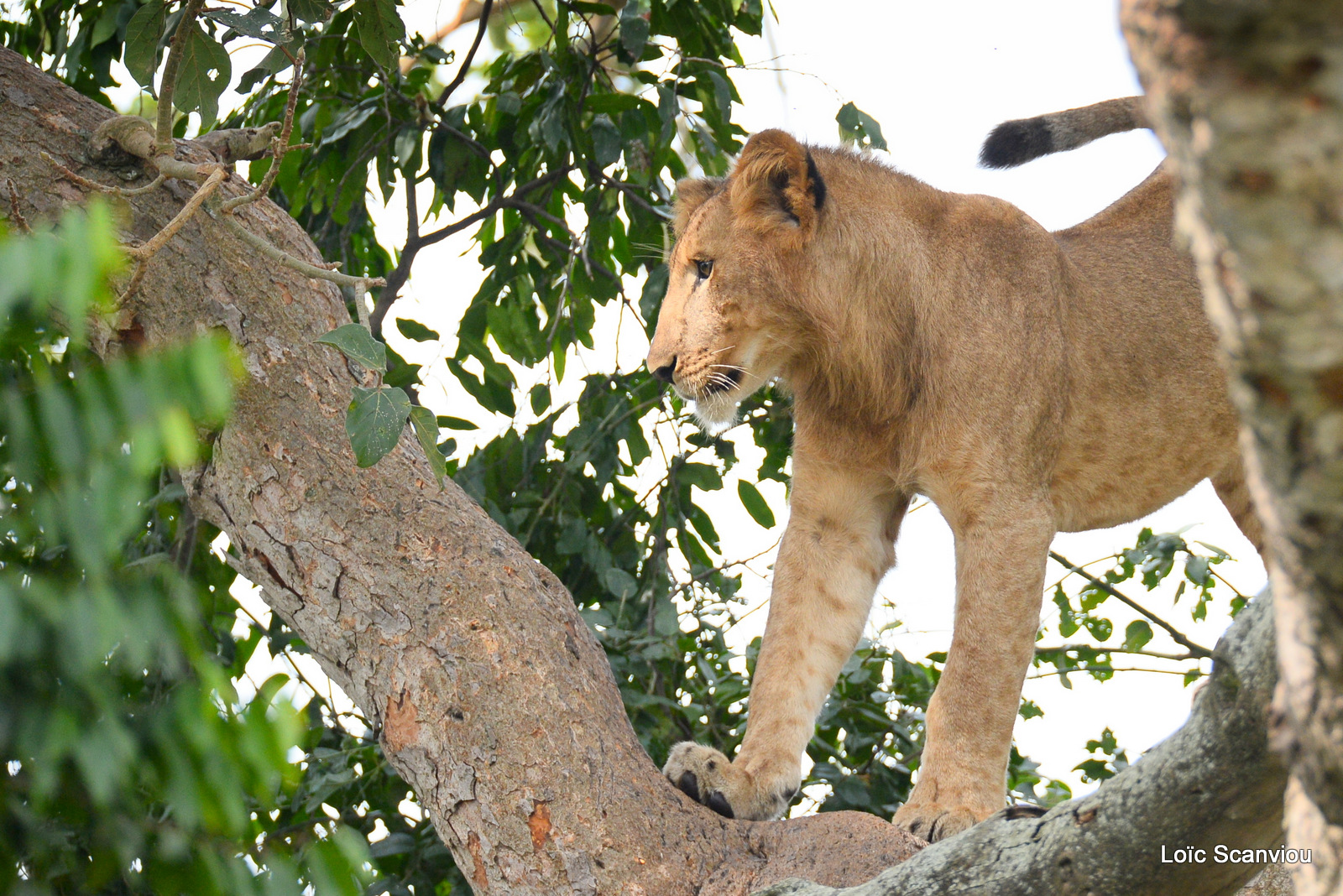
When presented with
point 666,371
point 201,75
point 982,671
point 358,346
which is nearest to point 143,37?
point 201,75

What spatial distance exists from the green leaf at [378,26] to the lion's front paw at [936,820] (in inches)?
86.0

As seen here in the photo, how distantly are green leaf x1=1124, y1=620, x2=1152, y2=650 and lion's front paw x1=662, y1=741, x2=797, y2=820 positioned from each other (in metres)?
1.50

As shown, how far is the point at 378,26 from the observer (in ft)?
9.50

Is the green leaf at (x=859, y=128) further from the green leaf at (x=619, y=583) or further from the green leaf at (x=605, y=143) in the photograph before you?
the green leaf at (x=619, y=583)

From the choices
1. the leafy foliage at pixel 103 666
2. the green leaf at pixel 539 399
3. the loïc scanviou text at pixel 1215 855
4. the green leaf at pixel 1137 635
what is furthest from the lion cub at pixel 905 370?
the leafy foliage at pixel 103 666

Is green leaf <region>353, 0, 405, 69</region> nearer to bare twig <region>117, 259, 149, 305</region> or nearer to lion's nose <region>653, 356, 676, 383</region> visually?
bare twig <region>117, 259, 149, 305</region>

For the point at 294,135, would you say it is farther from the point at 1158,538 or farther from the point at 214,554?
the point at 1158,538

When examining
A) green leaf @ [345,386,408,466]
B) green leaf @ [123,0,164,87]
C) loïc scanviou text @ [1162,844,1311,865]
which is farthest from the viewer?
green leaf @ [123,0,164,87]

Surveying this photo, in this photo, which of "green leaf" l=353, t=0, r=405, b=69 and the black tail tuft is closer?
"green leaf" l=353, t=0, r=405, b=69

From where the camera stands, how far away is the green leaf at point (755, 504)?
3967mm

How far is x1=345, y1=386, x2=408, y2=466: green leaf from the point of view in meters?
2.04

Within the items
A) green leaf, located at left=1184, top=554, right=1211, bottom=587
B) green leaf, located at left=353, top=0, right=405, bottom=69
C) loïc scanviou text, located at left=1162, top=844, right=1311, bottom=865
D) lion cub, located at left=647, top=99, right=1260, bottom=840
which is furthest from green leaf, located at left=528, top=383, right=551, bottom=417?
loïc scanviou text, located at left=1162, top=844, right=1311, bottom=865

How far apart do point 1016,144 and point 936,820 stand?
2277 millimetres

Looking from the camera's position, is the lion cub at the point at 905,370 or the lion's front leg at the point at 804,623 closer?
the lion's front leg at the point at 804,623
